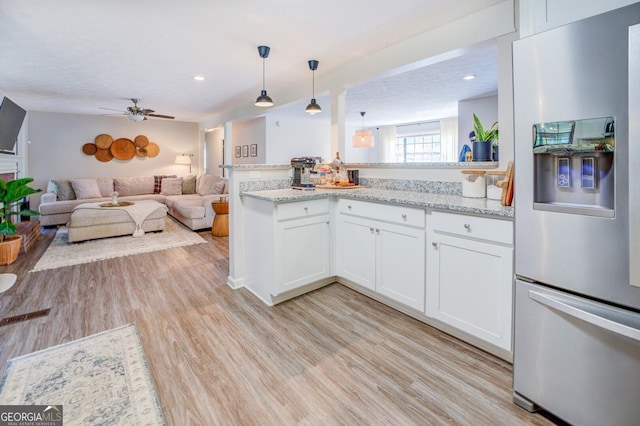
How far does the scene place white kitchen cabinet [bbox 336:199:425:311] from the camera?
2207mm

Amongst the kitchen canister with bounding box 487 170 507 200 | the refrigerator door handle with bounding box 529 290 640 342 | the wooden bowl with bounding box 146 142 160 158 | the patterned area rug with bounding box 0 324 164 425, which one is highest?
the wooden bowl with bounding box 146 142 160 158

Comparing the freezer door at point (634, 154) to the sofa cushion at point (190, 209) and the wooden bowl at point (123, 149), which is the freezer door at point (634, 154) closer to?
the sofa cushion at point (190, 209)

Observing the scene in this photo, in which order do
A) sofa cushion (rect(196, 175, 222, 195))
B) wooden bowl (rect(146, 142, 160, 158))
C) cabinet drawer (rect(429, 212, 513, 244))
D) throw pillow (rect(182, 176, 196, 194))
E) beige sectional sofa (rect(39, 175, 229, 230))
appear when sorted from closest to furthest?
cabinet drawer (rect(429, 212, 513, 244)) < beige sectional sofa (rect(39, 175, 229, 230)) < sofa cushion (rect(196, 175, 222, 195)) < throw pillow (rect(182, 176, 196, 194)) < wooden bowl (rect(146, 142, 160, 158))

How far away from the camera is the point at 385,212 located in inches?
94.2

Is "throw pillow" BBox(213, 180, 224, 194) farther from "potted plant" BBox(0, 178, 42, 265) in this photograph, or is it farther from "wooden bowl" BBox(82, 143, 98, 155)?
"potted plant" BBox(0, 178, 42, 265)

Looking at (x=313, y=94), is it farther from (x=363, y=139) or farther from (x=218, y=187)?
(x=218, y=187)

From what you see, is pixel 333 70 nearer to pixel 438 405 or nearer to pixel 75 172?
pixel 438 405

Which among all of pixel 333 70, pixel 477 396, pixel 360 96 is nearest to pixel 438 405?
pixel 477 396

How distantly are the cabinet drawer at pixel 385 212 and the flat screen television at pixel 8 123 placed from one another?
15.6ft

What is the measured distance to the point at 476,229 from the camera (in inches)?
71.8

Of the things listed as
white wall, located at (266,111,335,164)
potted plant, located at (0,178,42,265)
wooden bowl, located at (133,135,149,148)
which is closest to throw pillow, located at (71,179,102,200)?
wooden bowl, located at (133,135,149,148)

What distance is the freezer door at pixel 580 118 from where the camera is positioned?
1.08m

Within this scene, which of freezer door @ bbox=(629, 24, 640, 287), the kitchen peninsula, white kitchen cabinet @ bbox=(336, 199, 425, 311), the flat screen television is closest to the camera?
freezer door @ bbox=(629, 24, 640, 287)

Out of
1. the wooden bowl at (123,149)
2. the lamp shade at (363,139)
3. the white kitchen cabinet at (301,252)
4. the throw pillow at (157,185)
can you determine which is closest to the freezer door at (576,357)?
the white kitchen cabinet at (301,252)
